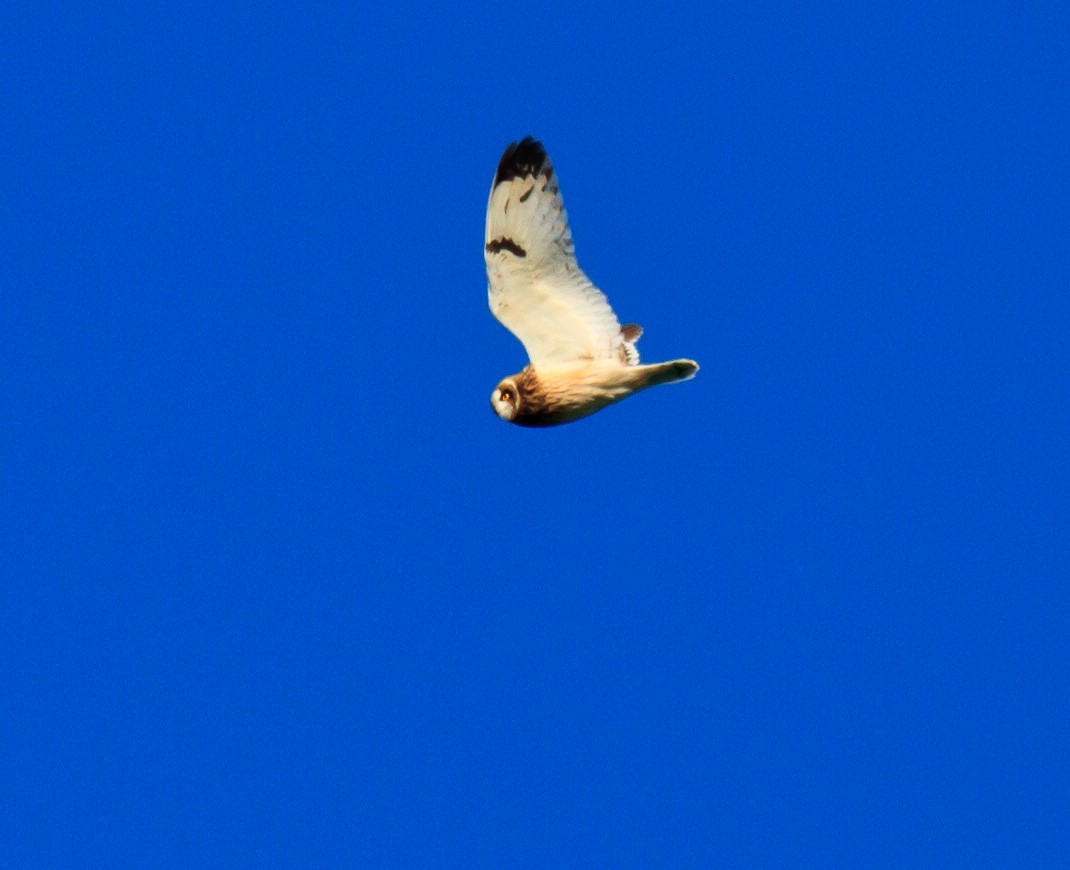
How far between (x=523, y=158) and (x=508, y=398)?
1.51 metres

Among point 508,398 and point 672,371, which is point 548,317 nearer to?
point 508,398

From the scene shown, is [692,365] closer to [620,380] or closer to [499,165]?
[620,380]

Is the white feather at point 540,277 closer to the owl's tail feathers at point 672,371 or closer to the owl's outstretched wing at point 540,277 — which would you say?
the owl's outstretched wing at point 540,277

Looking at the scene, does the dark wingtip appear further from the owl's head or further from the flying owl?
the owl's head

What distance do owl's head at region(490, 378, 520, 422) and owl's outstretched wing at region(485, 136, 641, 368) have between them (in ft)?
0.77

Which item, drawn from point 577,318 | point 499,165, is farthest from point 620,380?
point 499,165

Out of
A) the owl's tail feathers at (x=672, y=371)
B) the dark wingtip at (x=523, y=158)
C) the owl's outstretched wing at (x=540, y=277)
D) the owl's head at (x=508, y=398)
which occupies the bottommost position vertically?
the owl's tail feathers at (x=672, y=371)

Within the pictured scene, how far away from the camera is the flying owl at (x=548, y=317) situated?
51.5 feet

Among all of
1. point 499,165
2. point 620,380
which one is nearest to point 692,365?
point 620,380

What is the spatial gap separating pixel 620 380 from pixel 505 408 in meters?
0.74

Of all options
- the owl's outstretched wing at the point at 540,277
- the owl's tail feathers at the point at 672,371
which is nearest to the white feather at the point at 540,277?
the owl's outstretched wing at the point at 540,277

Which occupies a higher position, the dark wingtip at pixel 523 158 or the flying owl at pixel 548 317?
the dark wingtip at pixel 523 158

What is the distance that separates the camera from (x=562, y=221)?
15.8m

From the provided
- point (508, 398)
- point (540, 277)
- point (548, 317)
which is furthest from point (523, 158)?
point (508, 398)
